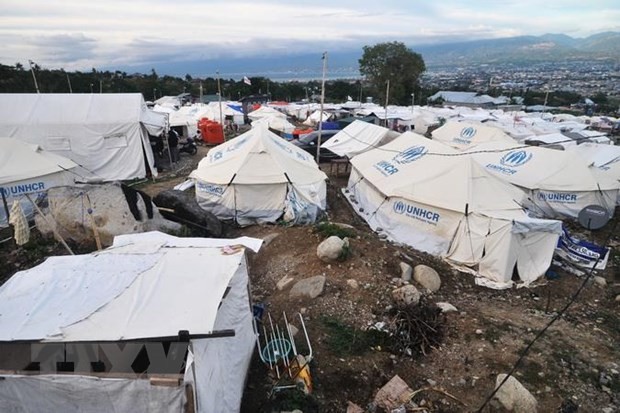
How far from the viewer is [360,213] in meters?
14.7

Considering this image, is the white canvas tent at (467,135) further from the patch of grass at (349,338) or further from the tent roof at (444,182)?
the patch of grass at (349,338)

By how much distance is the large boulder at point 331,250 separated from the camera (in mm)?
8875

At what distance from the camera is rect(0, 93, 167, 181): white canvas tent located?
53.6 ft

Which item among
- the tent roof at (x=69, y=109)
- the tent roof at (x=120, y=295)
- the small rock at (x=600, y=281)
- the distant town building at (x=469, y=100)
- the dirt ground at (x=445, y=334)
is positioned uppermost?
the tent roof at (x=69, y=109)

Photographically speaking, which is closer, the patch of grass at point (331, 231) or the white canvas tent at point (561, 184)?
the patch of grass at point (331, 231)

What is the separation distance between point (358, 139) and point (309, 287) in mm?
14167

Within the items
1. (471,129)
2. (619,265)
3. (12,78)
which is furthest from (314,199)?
(12,78)

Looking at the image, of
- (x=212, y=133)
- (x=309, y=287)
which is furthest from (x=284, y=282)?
(x=212, y=133)

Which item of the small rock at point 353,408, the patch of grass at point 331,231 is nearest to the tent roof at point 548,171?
the patch of grass at point 331,231

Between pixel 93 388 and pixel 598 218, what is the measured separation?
15.7 meters

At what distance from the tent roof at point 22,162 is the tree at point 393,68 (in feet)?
169

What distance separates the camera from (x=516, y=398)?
225 inches

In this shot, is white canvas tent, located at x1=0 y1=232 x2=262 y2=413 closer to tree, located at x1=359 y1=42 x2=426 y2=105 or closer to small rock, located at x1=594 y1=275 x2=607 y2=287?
small rock, located at x1=594 y1=275 x2=607 y2=287

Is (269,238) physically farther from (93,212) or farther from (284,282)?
(93,212)
